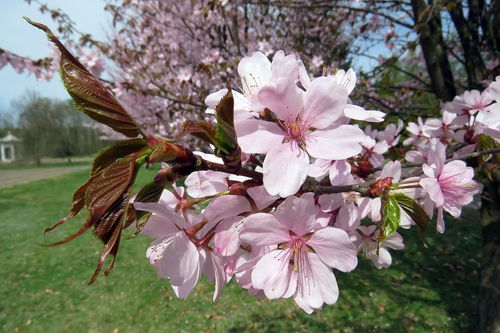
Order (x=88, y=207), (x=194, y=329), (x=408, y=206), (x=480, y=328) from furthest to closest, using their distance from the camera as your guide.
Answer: (x=194, y=329) → (x=480, y=328) → (x=408, y=206) → (x=88, y=207)

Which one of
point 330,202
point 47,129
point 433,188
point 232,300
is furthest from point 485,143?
point 47,129

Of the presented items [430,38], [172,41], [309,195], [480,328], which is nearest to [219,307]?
[480,328]

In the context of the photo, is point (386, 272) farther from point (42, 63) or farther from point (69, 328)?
point (42, 63)

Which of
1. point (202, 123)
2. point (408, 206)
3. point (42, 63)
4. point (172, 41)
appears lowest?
point (408, 206)

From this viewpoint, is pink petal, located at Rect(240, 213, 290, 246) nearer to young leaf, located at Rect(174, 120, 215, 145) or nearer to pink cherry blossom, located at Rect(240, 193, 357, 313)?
pink cherry blossom, located at Rect(240, 193, 357, 313)

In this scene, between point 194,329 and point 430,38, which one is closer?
point 430,38

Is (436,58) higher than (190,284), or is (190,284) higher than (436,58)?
(436,58)

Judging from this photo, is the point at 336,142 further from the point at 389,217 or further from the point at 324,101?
the point at 389,217
